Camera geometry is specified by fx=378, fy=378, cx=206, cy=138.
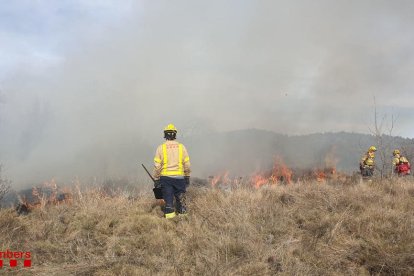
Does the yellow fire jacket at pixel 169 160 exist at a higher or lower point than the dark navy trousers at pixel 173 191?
higher

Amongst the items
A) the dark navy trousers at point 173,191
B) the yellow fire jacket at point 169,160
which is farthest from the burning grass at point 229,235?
the yellow fire jacket at point 169,160

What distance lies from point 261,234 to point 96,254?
2.84 meters

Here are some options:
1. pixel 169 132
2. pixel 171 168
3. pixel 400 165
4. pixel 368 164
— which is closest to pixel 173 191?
pixel 171 168

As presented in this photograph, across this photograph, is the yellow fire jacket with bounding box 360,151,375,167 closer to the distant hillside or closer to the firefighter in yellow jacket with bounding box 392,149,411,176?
the firefighter in yellow jacket with bounding box 392,149,411,176

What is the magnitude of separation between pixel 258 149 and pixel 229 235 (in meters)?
72.2

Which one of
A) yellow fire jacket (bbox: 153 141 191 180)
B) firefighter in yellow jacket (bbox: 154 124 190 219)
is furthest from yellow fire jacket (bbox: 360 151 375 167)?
yellow fire jacket (bbox: 153 141 191 180)

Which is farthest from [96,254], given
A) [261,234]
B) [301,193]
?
[301,193]

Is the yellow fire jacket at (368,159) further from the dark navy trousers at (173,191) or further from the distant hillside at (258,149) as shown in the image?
the distant hillside at (258,149)

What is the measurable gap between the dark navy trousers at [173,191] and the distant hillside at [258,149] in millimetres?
52965

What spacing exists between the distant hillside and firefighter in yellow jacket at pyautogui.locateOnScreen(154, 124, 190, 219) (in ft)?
174

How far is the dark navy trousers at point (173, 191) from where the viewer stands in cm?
848

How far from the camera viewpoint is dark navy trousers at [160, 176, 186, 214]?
848 cm

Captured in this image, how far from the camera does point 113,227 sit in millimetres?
7707

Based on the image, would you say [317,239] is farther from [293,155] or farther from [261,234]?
[293,155]
